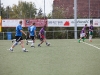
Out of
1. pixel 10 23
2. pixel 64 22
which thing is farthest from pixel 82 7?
pixel 10 23

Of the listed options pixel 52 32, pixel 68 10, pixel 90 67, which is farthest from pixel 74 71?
pixel 68 10

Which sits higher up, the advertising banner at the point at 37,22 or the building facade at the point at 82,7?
the building facade at the point at 82,7

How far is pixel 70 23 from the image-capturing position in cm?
4338

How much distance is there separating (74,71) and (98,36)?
34393mm

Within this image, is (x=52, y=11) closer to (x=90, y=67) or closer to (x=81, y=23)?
(x=81, y=23)

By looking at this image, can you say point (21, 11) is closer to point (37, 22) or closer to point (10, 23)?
point (10, 23)

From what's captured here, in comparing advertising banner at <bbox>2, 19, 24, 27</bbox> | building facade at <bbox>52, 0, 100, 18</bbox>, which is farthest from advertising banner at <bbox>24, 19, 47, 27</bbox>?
building facade at <bbox>52, 0, 100, 18</bbox>

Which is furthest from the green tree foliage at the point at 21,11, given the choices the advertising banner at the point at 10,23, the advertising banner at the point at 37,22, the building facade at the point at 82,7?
the advertising banner at the point at 37,22

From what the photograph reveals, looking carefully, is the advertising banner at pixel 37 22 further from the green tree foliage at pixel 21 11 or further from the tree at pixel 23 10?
the tree at pixel 23 10

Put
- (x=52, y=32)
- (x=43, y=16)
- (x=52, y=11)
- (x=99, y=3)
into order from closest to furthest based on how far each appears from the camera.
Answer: (x=52, y=32) → (x=43, y=16) → (x=52, y=11) → (x=99, y=3)

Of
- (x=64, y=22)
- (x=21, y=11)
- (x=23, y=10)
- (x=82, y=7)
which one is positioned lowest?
(x=64, y=22)

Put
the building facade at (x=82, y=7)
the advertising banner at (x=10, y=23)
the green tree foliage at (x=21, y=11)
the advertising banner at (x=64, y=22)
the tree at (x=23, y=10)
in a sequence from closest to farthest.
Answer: the advertising banner at (x=10, y=23) < the advertising banner at (x=64, y=22) < the green tree foliage at (x=21, y=11) < the tree at (x=23, y=10) < the building facade at (x=82, y=7)

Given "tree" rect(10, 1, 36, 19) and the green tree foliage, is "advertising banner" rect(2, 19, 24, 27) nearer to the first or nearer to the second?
the green tree foliage

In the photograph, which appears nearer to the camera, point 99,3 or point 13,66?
point 13,66
